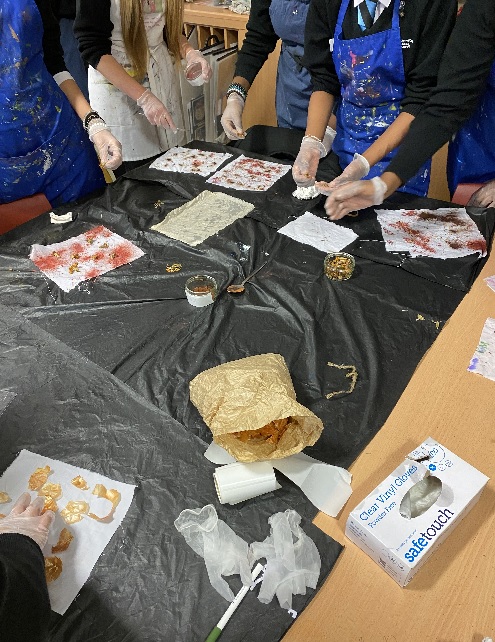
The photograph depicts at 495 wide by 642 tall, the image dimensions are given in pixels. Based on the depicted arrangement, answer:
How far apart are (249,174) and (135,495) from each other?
1.58m

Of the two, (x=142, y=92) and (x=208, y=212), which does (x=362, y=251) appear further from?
(x=142, y=92)

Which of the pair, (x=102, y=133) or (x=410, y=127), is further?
(x=102, y=133)

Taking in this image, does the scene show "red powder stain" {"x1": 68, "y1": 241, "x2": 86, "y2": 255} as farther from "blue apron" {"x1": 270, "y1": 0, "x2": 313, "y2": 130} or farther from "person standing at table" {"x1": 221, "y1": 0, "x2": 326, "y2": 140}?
"blue apron" {"x1": 270, "y1": 0, "x2": 313, "y2": 130}

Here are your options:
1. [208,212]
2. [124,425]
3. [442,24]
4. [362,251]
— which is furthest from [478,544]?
[442,24]

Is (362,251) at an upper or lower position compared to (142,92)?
lower

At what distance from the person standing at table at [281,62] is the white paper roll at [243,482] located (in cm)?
188

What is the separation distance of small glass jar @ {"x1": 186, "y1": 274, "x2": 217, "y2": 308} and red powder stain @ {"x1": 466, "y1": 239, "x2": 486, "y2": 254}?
93 cm

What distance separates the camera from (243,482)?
0.98 metres

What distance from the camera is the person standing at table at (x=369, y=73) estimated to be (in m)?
1.75

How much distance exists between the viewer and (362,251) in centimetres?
169

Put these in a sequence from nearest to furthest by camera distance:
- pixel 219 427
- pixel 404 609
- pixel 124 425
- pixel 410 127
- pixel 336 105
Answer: pixel 404 609 < pixel 219 427 < pixel 124 425 < pixel 410 127 < pixel 336 105

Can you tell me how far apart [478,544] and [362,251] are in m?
1.04

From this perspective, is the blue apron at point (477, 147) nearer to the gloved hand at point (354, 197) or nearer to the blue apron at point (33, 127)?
the gloved hand at point (354, 197)

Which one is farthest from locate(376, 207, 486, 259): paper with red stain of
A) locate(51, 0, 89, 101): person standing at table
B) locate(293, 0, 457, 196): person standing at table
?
locate(51, 0, 89, 101): person standing at table
